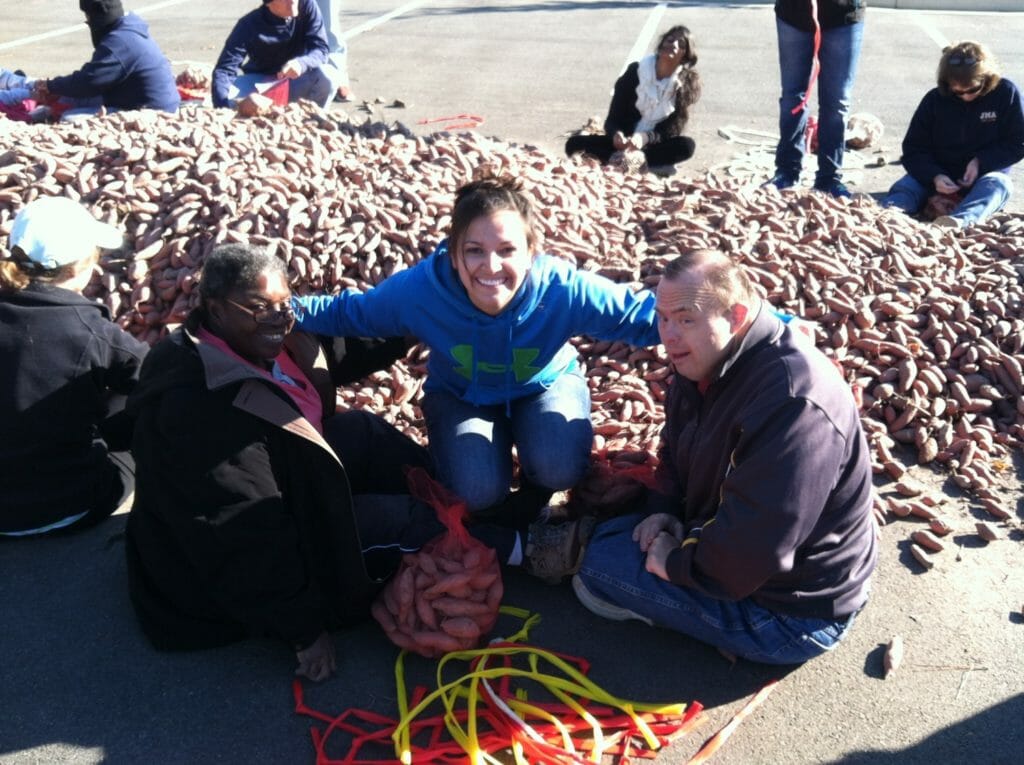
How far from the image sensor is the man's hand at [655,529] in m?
3.15

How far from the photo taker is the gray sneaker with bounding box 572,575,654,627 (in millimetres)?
3328

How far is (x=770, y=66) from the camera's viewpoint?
1148 cm

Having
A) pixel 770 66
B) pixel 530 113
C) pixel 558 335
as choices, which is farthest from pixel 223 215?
pixel 770 66

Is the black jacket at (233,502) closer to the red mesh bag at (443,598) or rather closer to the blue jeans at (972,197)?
the red mesh bag at (443,598)

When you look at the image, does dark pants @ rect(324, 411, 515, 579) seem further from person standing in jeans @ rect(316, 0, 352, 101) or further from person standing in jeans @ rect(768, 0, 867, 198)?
person standing in jeans @ rect(316, 0, 352, 101)

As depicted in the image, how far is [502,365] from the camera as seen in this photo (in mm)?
3605

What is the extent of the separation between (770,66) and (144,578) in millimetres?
10251

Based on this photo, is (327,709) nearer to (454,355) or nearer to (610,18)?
(454,355)

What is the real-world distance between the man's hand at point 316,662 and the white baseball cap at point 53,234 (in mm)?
1633

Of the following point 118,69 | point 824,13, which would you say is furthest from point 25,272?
point 824,13

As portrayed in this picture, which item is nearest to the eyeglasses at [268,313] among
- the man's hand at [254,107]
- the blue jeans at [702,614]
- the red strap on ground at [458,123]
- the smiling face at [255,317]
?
the smiling face at [255,317]

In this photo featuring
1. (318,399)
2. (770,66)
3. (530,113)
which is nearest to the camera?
(318,399)

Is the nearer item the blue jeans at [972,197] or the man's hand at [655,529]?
the man's hand at [655,529]

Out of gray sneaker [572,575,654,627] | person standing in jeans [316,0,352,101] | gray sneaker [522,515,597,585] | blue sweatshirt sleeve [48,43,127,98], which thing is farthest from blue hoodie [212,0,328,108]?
gray sneaker [572,575,654,627]
